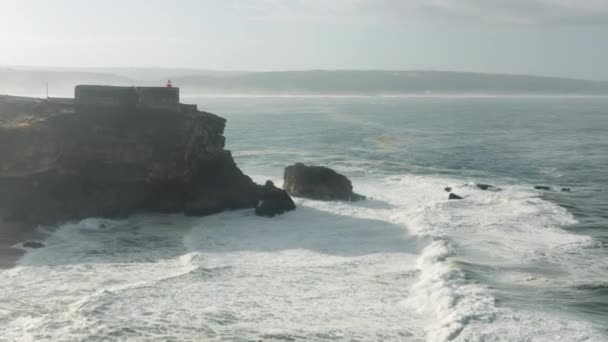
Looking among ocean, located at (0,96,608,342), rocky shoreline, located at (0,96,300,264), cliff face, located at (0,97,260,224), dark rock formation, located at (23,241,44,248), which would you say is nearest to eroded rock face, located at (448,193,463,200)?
ocean, located at (0,96,608,342)

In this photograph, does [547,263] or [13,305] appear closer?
[13,305]

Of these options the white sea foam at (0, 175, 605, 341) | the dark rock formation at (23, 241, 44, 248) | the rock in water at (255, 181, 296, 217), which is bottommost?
the dark rock formation at (23, 241, 44, 248)

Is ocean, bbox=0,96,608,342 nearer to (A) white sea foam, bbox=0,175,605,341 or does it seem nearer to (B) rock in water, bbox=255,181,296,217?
(A) white sea foam, bbox=0,175,605,341

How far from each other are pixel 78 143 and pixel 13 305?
1268 cm

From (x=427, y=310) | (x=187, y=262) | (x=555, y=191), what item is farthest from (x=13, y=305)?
(x=555, y=191)

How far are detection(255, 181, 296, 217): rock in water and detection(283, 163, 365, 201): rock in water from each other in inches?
112

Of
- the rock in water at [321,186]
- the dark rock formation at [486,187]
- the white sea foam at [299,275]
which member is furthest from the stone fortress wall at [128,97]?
the dark rock formation at [486,187]

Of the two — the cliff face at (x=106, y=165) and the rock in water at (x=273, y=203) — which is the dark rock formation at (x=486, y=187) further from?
the cliff face at (x=106, y=165)

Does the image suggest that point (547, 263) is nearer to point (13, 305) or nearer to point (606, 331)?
point (606, 331)

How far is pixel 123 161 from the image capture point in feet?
97.2

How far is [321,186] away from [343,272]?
1285 centimetres

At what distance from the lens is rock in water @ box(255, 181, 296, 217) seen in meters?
29.7

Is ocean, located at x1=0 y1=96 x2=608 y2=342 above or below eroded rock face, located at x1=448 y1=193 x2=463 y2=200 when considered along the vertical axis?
below

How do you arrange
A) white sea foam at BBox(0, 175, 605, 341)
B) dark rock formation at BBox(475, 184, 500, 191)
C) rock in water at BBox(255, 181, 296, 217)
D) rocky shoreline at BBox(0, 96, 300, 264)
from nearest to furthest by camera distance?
white sea foam at BBox(0, 175, 605, 341) < rocky shoreline at BBox(0, 96, 300, 264) < rock in water at BBox(255, 181, 296, 217) < dark rock formation at BBox(475, 184, 500, 191)
